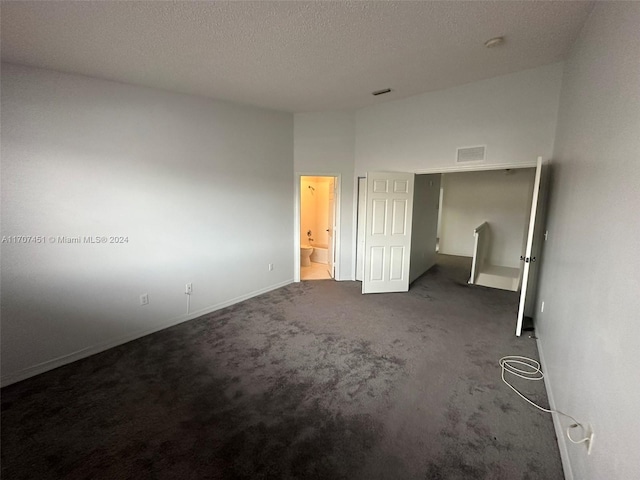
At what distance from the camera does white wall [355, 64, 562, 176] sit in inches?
130

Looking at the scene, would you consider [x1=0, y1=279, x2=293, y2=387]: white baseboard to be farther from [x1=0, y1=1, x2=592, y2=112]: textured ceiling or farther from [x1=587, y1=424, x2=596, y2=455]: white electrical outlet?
[x1=587, y1=424, x2=596, y2=455]: white electrical outlet

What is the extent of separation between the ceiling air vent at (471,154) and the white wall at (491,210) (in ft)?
9.16

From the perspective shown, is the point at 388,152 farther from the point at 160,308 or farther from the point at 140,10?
the point at 160,308

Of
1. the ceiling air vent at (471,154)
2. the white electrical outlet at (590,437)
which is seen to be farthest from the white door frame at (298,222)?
A: the white electrical outlet at (590,437)

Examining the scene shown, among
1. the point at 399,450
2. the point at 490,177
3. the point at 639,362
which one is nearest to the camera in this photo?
the point at 639,362

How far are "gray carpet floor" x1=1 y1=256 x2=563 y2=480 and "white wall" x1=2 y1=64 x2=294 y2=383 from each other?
1.18 feet

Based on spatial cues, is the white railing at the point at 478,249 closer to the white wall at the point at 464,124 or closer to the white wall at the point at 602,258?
the white wall at the point at 464,124

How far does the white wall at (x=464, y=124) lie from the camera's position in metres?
3.31

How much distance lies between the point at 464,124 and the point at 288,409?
409 cm

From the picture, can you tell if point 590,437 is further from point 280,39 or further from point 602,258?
point 280,39

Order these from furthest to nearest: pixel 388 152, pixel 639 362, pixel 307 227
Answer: pixel 307 227
pixel 388 152
pixel 639 362

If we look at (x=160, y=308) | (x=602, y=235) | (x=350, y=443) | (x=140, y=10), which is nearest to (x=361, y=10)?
(x=140, y=10)

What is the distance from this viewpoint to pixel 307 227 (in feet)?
24.9

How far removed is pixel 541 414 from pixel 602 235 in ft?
4.80
